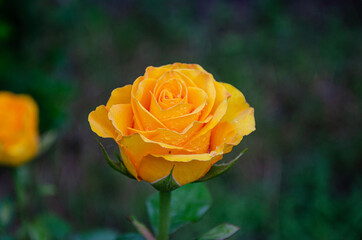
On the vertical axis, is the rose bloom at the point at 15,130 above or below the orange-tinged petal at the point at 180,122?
below

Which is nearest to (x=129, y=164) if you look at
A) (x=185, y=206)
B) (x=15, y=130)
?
(x=185, y=206)

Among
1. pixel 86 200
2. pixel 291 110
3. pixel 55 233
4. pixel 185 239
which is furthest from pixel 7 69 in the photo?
pixel 291 110

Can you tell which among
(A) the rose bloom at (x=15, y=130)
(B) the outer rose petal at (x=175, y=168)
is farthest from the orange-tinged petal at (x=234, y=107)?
(A) the rose bloom at (x=15, y=130)

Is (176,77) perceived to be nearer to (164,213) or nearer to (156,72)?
(156,72)

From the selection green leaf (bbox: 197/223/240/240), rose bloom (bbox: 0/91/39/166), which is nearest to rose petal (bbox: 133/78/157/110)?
green leaf (bbox: 197/223/240/240)

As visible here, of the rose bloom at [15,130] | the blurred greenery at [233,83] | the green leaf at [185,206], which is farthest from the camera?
the blurred greenery at [233,83]

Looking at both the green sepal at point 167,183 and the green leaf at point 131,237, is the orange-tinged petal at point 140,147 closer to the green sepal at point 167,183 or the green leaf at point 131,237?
the green sepal at point 167,183
